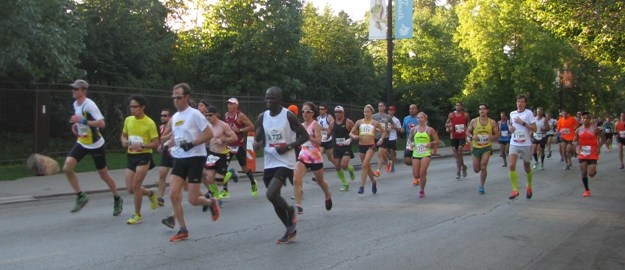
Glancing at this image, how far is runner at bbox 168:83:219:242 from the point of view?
24.6 ft

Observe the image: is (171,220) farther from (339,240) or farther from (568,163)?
(568,163)

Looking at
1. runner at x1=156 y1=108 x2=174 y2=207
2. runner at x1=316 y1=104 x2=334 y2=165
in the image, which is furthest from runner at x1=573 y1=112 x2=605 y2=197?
runner at x1=156 y1=108 x2=174 y2=207

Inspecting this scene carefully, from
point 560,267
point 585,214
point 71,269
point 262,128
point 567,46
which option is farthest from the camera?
A: point 567,46

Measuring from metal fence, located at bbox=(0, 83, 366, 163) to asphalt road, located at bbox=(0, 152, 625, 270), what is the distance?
257 inches

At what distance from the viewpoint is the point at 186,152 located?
7551mm

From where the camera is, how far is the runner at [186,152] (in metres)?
7.49

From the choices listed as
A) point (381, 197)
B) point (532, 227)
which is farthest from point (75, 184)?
point (532, 227)

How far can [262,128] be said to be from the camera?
7.75 metres

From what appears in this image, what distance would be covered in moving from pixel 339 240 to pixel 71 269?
304 cm

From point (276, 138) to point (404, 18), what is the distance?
55.0 feet

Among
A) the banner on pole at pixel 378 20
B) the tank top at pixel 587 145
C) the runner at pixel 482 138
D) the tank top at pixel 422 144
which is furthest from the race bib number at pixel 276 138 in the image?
the banner on pole at pixel 378 20

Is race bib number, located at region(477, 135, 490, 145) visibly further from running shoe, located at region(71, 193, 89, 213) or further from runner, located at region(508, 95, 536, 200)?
running shoe, located at region(71, 193, 89, 213)

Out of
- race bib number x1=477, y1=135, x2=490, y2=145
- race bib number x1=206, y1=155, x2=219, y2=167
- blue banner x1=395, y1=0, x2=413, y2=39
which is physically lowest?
race bib number x1=206, y1=155, x2=219, y2=167

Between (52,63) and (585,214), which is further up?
(52,63)
